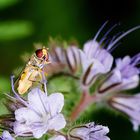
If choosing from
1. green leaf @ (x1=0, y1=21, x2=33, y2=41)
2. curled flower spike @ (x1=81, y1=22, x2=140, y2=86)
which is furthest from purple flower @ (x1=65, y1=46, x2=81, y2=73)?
green leaf @ (x1=0, y1=21, x2=33, y2=41)

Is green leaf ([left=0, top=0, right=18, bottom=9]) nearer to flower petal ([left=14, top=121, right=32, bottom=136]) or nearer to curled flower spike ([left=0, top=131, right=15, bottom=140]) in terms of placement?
flower petal ([left=14, top=121, right=32, bottom=136])

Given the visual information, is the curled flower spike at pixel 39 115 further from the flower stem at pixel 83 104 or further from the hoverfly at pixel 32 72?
the flower stem at pixel 83 104

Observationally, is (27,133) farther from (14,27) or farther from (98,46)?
(14,27)

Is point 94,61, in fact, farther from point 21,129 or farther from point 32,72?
point 21,129

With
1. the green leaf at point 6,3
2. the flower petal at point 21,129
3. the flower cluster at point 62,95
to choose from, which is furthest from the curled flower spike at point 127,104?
the green leaf at point 6,3

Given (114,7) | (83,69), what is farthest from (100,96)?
(114,7)
